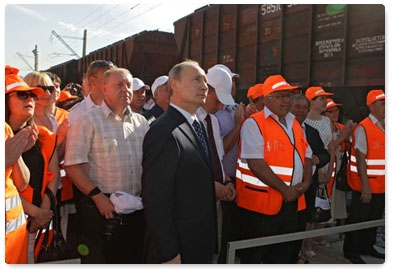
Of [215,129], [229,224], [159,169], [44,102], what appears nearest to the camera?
[159,169]

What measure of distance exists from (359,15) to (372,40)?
11.4 inches

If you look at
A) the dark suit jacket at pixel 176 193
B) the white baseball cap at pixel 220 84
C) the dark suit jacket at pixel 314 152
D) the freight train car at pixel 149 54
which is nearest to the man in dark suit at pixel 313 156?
the dark suit jacket at pixel 314 152

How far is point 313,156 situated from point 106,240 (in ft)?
5.10

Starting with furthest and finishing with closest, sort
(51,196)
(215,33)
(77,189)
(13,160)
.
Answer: (215,33)
(77,189)
(51,196)
(13,160)

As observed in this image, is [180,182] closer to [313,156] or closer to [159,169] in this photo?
[159,169]

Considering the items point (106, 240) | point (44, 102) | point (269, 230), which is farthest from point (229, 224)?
point (44, 102)

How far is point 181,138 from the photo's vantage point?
5.03 ft

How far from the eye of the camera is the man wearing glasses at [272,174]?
215 centimetres

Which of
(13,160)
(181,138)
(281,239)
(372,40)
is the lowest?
(281,239)

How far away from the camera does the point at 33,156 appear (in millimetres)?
1701

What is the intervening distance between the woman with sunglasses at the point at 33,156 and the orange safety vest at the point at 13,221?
2.7 inches

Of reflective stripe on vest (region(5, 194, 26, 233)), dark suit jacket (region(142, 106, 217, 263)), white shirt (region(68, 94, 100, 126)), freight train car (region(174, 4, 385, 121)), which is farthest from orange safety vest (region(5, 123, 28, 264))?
freight train car (region(174, 4, 385, 121))

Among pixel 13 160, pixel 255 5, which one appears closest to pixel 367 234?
pixel 13 160

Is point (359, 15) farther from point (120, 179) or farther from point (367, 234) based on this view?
point (120, 179)
